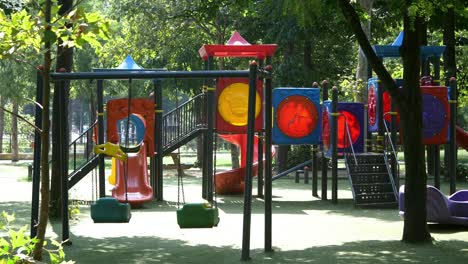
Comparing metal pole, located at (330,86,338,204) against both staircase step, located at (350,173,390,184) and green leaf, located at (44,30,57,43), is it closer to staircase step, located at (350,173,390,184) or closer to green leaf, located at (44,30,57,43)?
staircase step, located at (350,173,390,184)

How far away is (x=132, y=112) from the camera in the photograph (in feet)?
59.6

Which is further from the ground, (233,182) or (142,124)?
(142,124)

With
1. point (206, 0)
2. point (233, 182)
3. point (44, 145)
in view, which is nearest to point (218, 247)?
point (206, 0)

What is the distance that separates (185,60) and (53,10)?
27917 mm

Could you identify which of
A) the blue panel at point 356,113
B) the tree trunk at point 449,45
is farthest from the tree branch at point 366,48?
the tree trunk at point 449,45

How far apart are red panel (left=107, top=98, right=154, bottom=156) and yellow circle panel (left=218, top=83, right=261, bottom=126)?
1.79 metres

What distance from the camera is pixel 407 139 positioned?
10430 mm

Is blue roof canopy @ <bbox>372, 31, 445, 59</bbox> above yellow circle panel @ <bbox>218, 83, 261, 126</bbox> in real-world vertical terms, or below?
above

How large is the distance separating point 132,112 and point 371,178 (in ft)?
18.4

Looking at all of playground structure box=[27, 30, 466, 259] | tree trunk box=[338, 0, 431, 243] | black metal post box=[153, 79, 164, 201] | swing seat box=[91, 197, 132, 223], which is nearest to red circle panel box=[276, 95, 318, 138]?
playground structure box=[27, 30, 466, 259]

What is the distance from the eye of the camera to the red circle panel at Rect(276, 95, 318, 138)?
58.9 feet

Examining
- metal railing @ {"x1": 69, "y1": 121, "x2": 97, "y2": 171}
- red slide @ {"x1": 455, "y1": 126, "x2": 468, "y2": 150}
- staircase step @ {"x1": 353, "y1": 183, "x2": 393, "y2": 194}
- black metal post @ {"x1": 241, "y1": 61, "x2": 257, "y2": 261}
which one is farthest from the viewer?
red slide @ {"x1": 455, "y1": 126, "x2": 468, "y2": 150}

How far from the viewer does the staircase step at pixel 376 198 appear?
16391mm

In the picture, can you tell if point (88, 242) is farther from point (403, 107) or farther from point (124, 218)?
point (403, 107)
